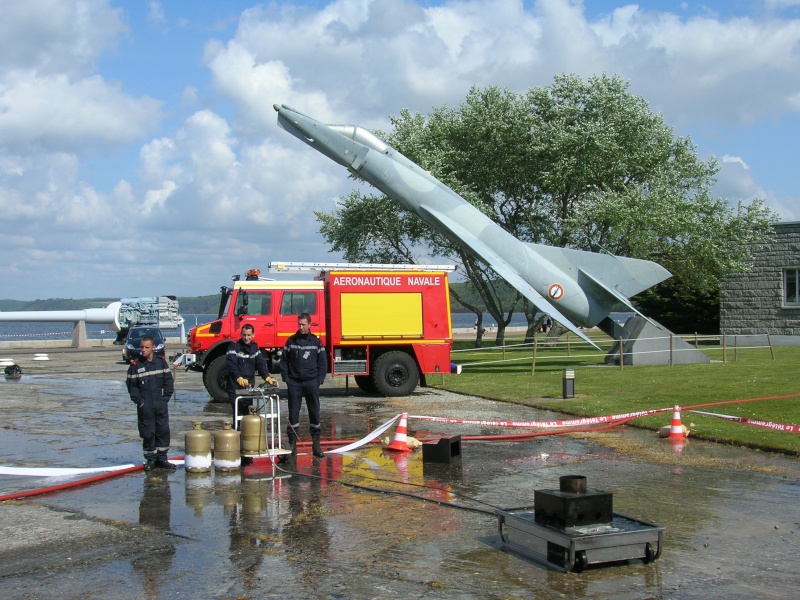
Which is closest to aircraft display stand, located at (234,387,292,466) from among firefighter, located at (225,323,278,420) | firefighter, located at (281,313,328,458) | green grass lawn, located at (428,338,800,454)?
firefighter, located at (281,313,328,458)

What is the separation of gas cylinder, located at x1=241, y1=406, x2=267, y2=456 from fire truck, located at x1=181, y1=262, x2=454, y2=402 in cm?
815

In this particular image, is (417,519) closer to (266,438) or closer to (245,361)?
(266,438)

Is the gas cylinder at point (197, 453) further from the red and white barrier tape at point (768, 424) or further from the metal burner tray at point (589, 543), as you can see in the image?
the red and white barrier tape at point (768, 424)

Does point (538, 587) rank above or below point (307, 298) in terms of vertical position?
below

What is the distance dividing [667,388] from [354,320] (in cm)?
693

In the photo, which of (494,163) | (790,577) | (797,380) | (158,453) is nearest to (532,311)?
(494,163)

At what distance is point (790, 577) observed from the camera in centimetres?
577

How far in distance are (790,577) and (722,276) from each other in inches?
1170

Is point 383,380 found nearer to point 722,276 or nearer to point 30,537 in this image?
point 30,537

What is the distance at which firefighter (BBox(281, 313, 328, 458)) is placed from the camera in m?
10.8

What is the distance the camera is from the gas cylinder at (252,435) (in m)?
9.87

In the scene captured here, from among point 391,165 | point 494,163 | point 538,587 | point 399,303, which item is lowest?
point 538,587

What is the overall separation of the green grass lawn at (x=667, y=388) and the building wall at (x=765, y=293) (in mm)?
5940

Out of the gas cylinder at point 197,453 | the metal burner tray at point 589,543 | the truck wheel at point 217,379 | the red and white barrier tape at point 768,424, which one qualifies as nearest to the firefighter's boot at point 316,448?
the gas cylinder at point 197,453
